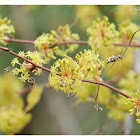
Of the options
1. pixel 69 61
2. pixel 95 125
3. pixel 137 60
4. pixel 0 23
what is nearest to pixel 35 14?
pixel 95 125

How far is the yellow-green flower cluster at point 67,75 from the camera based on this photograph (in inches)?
16.6

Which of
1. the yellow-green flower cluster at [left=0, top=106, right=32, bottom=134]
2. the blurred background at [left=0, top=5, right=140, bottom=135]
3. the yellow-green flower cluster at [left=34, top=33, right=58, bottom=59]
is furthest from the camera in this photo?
the blurred background at [left=0, top=5, right=140, bottom=135]

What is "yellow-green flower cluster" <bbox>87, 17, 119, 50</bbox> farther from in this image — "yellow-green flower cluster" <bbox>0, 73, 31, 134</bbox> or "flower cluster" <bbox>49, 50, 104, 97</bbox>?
"yellow-green flower cluster" <bbox>0, 73, 31, 134</bbox>

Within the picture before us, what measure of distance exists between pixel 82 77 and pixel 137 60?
0.64 m

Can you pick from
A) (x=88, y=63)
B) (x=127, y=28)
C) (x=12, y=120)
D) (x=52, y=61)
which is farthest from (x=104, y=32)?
(x=52, y=61)

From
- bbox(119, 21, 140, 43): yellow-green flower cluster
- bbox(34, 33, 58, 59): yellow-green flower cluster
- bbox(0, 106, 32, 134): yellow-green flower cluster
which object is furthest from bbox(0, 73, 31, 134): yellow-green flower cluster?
bbox(119, 21, 140, 43): yellow-green flower cluster

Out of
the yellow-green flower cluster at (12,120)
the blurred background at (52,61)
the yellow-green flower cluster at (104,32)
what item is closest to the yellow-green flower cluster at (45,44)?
the yellow-green flower cluster at (104,32)

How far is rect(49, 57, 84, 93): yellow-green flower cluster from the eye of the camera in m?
0.42

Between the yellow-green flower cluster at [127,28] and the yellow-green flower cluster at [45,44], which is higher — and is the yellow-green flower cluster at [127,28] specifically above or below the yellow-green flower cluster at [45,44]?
above

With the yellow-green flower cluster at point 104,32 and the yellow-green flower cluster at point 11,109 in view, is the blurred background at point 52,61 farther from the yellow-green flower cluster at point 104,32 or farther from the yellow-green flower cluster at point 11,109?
the yellow-green flower cluster at point 104,32

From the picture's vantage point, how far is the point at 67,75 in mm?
432

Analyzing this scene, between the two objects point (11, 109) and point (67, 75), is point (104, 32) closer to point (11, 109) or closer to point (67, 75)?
point (67, 75)

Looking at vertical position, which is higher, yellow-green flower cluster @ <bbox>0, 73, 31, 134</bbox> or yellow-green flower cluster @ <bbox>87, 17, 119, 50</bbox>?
yellow-green flower cluster @ <bbox>87, 17, 119, 50</bbox>

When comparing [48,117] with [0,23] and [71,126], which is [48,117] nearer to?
[71,126]
